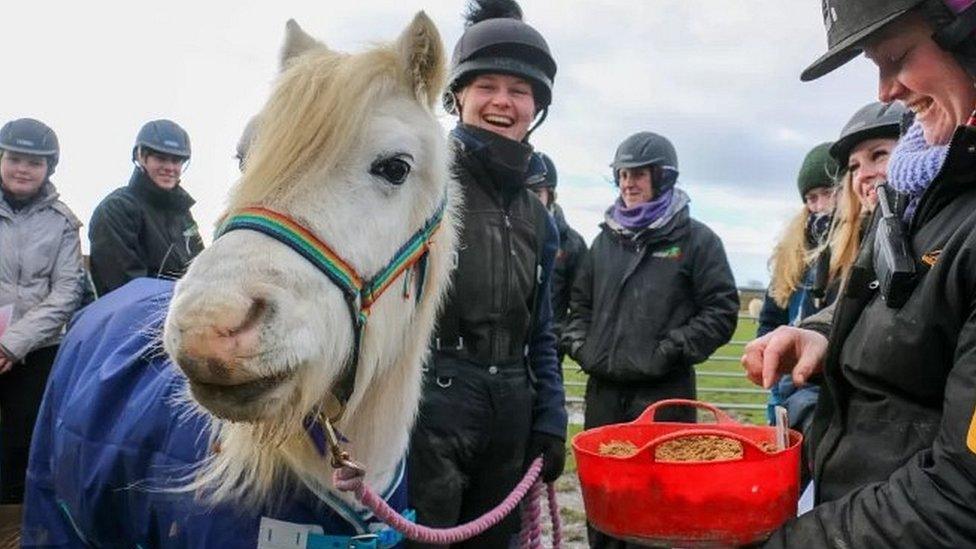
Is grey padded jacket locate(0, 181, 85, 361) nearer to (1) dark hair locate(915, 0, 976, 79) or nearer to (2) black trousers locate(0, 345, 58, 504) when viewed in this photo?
(2) black trousers locate(0, 345, 58, 504)

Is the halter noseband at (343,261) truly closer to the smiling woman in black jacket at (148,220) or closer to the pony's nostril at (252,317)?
the pony's nostril at (252,317)

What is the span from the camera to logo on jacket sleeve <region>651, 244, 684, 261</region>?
4.76m

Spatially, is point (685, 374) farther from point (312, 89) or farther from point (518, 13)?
point (312, 89)

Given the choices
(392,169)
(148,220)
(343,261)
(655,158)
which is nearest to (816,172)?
(655,158)

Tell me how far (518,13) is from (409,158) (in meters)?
1.87

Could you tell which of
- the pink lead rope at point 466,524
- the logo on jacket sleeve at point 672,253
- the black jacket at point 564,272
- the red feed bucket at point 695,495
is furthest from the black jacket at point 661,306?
the red feed bucket at point 695,495

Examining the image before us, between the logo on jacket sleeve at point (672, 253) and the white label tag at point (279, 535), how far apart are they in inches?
131

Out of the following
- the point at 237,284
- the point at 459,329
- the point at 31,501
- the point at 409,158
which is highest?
the point at 409,158

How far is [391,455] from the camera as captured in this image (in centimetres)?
222

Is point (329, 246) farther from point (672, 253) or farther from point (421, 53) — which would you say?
point (672, 253)

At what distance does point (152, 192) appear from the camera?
200 inches

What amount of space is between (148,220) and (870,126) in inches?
168

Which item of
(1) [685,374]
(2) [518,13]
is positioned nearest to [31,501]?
(2) [518,13]

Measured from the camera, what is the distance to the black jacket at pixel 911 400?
1232 millimetres
